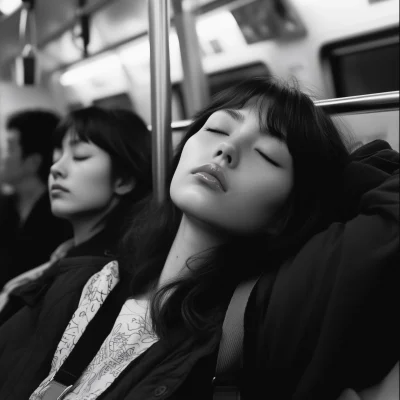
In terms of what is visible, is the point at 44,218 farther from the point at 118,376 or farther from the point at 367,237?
the point at 367,237

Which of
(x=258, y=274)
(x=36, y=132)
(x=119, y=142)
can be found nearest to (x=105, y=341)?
(x=258, y=274)

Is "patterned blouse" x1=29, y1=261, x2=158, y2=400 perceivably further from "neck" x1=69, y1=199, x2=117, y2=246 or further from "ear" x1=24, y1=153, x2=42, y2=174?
"ear" x1=24, y1=153, x2=42, y2=174

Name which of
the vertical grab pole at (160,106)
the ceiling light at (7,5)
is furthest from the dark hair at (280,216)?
the ceiling light at (7,5)

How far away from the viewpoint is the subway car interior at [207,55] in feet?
4.05

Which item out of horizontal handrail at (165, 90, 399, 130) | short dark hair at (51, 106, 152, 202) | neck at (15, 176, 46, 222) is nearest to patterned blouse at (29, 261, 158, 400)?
short dark hair at (51, 106, 152, 202)

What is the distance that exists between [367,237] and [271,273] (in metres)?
0.22

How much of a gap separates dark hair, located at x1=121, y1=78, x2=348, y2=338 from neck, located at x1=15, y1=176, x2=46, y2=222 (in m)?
1.41

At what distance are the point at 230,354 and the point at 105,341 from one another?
0.37 metres

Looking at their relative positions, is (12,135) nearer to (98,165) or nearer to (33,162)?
(33,162)

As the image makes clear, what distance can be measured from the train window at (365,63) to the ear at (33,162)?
1486 millimetres

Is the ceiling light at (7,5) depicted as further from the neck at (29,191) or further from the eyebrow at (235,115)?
the eyebrow at (235,115)

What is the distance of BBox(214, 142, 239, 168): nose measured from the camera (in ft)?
2.96

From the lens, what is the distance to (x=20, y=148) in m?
2.25

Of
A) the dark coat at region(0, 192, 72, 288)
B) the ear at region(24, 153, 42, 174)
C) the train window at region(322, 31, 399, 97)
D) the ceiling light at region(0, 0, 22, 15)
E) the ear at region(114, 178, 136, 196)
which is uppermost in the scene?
the ceiling light at region(0, 0, 22, 15)
